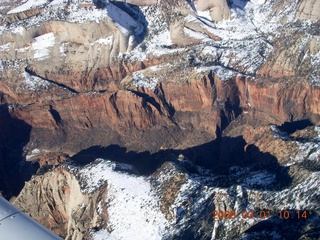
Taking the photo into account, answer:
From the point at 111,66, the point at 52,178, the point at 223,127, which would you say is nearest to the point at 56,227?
the point at 52,178

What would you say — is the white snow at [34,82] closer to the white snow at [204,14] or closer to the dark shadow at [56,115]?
the dark shadow at [56,115]

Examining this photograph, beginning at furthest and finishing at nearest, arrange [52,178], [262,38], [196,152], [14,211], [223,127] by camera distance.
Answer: [262,38] < [223,127] < [196,152] < [52,178] < [14,211]

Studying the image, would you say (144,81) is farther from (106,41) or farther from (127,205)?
(127,205)

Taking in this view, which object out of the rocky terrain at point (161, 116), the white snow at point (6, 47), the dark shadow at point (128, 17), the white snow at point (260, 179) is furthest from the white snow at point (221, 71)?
the white snow at point (6, 47)

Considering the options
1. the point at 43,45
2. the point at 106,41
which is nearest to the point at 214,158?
the point at 106,41

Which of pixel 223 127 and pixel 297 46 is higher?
pixel 297 46

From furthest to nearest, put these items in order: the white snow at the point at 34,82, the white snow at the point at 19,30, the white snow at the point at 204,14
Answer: the white snow at the point at 204,14
the white snow at the point at 19,30
the white snow at the point at 34,82

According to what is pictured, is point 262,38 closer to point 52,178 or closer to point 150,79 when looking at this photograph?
point 150,79

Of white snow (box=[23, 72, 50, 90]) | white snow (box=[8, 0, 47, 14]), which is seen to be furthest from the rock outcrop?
white snow (box=[8, 0, 47, 14])

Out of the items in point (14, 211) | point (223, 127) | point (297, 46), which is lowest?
point (223, 127)
